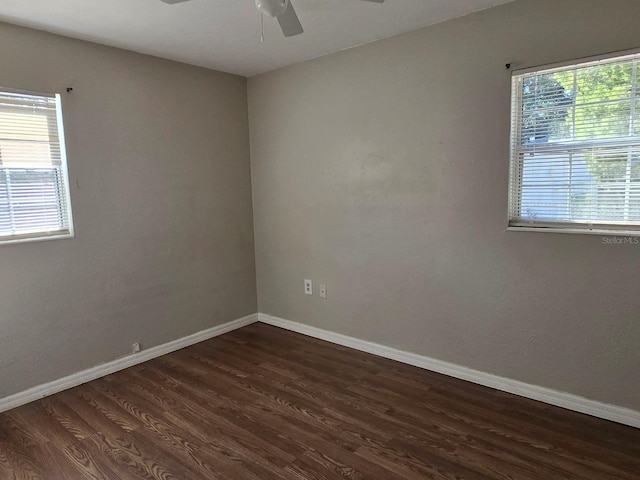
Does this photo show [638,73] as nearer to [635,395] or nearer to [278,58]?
[635,395]

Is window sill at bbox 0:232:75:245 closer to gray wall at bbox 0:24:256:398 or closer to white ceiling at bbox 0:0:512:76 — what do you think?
gray wall at bbox 0:24:256:398

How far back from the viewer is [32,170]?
2666 mm

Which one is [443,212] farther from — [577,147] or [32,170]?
[32,170]

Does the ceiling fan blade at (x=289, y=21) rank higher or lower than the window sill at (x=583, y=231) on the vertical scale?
higher

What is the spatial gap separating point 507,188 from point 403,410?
1.50 m

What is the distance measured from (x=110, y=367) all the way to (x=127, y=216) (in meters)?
1.14

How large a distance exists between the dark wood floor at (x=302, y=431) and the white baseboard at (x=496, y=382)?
56 millimetres

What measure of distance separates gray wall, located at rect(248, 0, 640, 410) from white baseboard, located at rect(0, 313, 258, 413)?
771mm

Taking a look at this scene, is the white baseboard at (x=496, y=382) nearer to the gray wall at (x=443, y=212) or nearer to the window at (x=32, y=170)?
the gray wall at (x=443, y=212)

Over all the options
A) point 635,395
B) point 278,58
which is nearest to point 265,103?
point 278,58

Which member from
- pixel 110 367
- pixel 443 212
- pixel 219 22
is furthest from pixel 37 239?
pixel 443 212

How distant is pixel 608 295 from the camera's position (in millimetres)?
2295

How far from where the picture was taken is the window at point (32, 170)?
2.56 metres

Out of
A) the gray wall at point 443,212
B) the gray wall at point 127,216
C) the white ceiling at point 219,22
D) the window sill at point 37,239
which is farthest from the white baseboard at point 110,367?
the white ceiling at point 219,22
